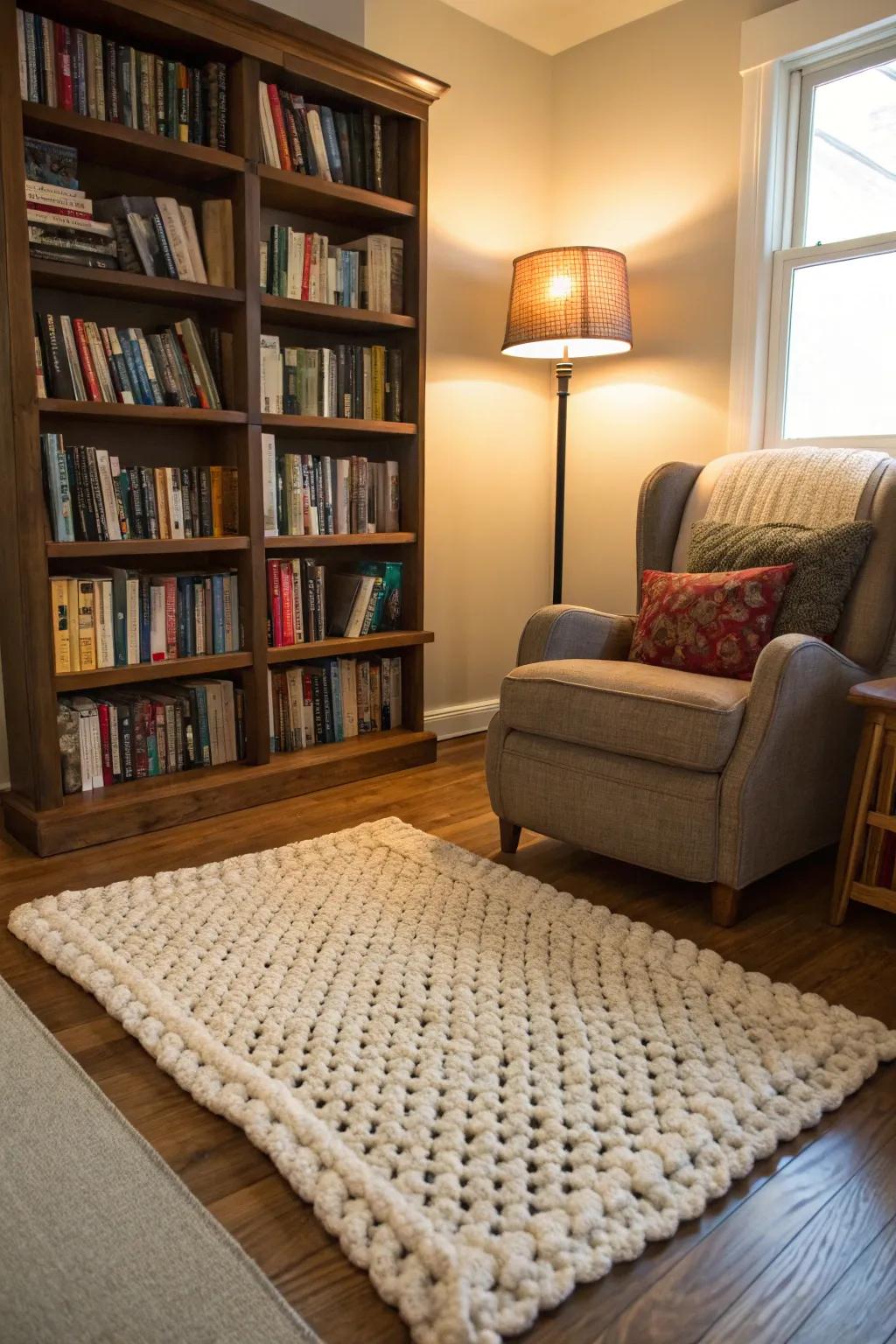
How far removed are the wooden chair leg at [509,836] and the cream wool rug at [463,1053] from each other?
228 millimetres

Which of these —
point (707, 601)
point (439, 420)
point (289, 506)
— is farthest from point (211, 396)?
point (707, 601)

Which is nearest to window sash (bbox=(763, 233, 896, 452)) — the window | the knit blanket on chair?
the window

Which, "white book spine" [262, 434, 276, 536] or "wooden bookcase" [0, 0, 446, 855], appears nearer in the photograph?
"wooden bookcase" [0, 0, 446, 855]

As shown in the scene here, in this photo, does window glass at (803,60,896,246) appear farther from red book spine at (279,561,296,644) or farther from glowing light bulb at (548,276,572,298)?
red book spine at (279,561,296,644)

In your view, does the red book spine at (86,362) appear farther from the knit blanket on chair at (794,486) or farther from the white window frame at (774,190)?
the white window frame at (774,190)

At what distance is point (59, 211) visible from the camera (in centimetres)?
226

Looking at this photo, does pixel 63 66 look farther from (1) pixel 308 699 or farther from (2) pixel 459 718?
(2) pixel 459 718

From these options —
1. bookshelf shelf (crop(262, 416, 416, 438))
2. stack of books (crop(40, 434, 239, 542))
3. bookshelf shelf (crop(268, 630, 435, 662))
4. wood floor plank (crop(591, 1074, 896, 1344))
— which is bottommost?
wood floor plank (crop(591, 1074, 896, 1344))

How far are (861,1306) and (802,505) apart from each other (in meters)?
1.80

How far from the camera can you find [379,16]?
3.02 meters

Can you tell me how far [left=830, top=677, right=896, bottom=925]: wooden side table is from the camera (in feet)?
Answer: 6.17

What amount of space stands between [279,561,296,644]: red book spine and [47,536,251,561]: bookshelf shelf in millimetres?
179

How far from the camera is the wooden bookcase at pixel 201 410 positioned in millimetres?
2213

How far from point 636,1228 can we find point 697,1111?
252 millimetres
